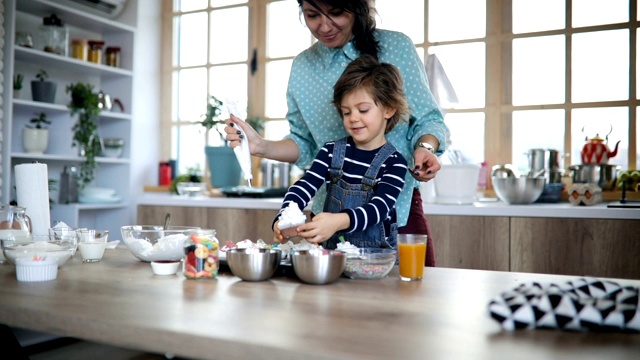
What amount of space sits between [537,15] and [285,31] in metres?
1.72

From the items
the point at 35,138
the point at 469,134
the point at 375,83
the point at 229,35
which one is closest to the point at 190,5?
the point at 229,35

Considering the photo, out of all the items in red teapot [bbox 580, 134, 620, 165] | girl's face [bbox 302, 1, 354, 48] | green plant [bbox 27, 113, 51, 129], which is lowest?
red teapot [bbox 580, 134, 620, 165]

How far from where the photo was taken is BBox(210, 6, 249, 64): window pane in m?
4.47

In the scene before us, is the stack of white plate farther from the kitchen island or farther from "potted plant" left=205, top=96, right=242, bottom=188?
the kitchen island

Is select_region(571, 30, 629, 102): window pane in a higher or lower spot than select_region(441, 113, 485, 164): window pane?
higher

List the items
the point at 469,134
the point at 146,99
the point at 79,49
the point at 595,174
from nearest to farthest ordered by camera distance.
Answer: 1. the point at 595,174
2. the point at 469,134
3. the point at 79,49
4. the point at 146,99

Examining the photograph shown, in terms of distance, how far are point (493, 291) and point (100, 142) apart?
3573 millimetres

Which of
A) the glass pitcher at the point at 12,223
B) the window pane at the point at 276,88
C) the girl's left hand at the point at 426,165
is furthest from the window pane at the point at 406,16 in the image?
the glass pitcher at the point at 12,223

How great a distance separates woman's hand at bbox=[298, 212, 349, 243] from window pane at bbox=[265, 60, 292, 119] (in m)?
2.85

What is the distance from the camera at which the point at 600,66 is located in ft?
10.8

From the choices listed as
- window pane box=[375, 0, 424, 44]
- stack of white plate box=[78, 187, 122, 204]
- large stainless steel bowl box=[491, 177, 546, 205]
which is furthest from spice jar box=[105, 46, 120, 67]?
large stainless steel bowl box=[491, 177, 546, 205]

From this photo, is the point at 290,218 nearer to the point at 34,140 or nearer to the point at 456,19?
the point at 456,19

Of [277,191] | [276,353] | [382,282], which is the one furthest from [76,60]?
[276,353]

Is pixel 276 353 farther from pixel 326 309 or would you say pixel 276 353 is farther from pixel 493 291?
pixel 493 291
